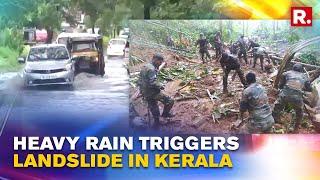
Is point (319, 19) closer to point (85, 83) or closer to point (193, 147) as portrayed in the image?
point (193, 147)

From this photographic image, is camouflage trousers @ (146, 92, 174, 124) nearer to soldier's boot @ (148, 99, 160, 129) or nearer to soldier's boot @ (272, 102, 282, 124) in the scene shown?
soldier's boot @ (148, 99, 160, 129)

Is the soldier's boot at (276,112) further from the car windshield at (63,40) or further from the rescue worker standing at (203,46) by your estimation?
the car windshield at (63,40)

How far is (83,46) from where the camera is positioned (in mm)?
4031

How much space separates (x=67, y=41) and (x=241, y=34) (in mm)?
1185

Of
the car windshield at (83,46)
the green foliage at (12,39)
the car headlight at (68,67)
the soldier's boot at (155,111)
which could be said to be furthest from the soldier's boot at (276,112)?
the green foliage at (12,39)

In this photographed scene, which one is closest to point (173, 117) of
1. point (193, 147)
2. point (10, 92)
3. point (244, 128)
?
point (193, 147)

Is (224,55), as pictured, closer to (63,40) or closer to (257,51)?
(257,51)

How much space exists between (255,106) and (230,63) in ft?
1.12

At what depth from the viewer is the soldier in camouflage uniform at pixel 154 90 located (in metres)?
3.97

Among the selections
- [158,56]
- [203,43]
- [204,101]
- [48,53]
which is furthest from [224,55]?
[48,53]

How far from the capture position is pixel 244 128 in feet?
13.1

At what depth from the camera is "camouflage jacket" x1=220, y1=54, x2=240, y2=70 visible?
13.1 ft

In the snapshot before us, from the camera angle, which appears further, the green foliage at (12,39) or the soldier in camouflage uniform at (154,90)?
the soldier in camouflage uniform at (154,90)

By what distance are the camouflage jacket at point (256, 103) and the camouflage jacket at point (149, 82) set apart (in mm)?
595
